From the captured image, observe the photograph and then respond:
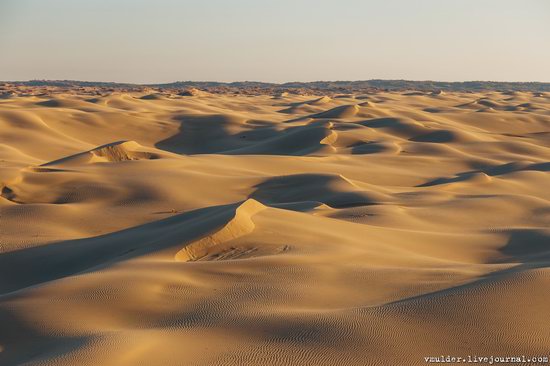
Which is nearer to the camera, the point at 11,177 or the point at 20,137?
the point at 11,177

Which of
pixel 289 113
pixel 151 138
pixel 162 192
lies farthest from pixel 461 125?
pixel 162 192

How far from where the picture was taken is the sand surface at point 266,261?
3961mm

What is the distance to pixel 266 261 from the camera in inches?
235

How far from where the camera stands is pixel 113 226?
930cm

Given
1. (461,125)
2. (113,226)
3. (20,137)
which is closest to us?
(113,226)

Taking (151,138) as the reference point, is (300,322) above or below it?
above

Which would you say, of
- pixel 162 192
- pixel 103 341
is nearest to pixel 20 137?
pixel 162 192

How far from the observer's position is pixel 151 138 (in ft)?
84.4

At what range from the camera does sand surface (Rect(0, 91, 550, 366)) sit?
3.96 meters

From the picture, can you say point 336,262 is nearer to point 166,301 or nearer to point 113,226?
point 166,301

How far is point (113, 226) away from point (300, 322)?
558 centimetres

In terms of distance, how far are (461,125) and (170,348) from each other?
28857 millimetres

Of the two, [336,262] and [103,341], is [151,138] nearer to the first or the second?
[336,262]

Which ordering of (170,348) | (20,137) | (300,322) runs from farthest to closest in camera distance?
1. (20,137)
2. (300,322)
3. (170,348)
